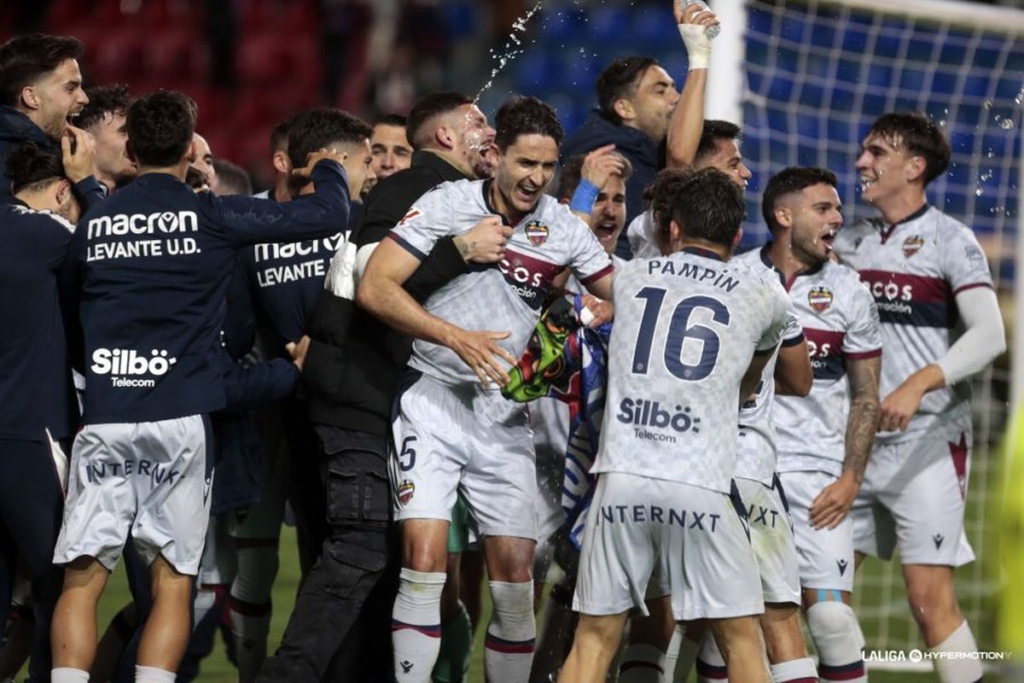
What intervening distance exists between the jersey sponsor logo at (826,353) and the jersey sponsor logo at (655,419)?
51.4 inches

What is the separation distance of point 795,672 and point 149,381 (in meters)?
2.57

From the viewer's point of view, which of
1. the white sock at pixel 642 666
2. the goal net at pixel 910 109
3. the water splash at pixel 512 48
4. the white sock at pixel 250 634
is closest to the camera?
the white sock at pixel 642 666

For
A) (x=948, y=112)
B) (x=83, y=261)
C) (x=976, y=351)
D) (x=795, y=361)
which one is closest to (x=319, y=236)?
(x=83, y=261)

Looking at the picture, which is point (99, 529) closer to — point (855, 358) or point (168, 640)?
point (168, 640)

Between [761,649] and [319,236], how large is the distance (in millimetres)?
2275

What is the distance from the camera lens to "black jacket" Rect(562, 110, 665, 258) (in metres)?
7.18

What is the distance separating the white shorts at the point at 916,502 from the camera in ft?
22.2

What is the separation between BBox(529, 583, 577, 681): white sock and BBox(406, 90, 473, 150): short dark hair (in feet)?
6.58

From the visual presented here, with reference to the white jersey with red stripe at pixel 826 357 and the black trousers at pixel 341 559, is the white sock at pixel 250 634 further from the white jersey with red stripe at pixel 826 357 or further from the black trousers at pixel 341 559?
the white jersey with red stripe at pixel 826 357

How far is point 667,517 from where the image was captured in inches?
204

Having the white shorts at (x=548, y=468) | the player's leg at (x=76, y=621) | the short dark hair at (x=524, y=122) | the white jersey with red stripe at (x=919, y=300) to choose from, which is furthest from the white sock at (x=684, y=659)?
the player's leg at (x=76, y=621)

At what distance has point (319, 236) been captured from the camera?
6043 millimetres

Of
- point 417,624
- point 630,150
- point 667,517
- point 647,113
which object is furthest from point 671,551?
point 647,113

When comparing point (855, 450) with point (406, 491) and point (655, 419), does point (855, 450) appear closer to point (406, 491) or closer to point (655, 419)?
point (655, 419)
